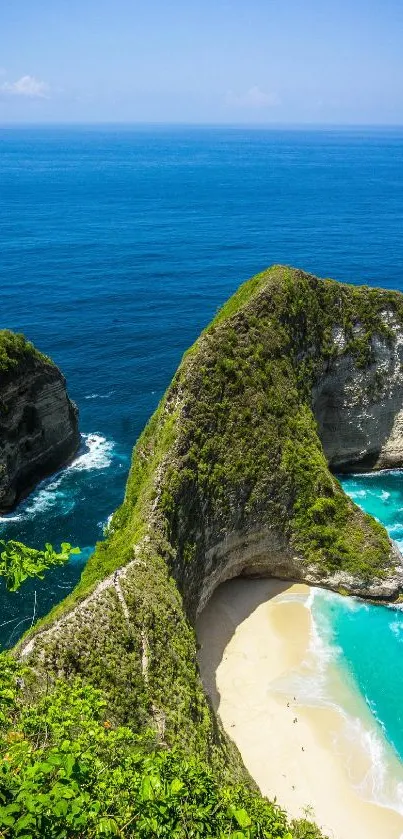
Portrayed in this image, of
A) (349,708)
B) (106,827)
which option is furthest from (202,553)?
(106,827)

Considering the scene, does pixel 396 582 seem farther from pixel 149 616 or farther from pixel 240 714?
pixel 149 616

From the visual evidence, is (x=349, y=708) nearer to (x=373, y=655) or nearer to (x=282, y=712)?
(x=282, y=712)

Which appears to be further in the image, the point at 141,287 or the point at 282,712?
the point at 141,287

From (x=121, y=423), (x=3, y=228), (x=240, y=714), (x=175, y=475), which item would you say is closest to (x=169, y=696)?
(x=240, y=714)

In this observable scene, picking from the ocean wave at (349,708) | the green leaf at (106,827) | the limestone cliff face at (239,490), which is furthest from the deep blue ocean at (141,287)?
the green leaf at (106,827)

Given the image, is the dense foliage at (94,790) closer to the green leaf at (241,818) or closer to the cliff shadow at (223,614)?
the green leaf at (241,818)

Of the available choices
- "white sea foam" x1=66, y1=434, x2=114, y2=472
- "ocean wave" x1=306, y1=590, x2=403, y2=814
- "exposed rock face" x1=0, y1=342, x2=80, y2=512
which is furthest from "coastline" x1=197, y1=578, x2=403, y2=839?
"exposed rock face" x1=0, y1=342, x2=80, y2=512
